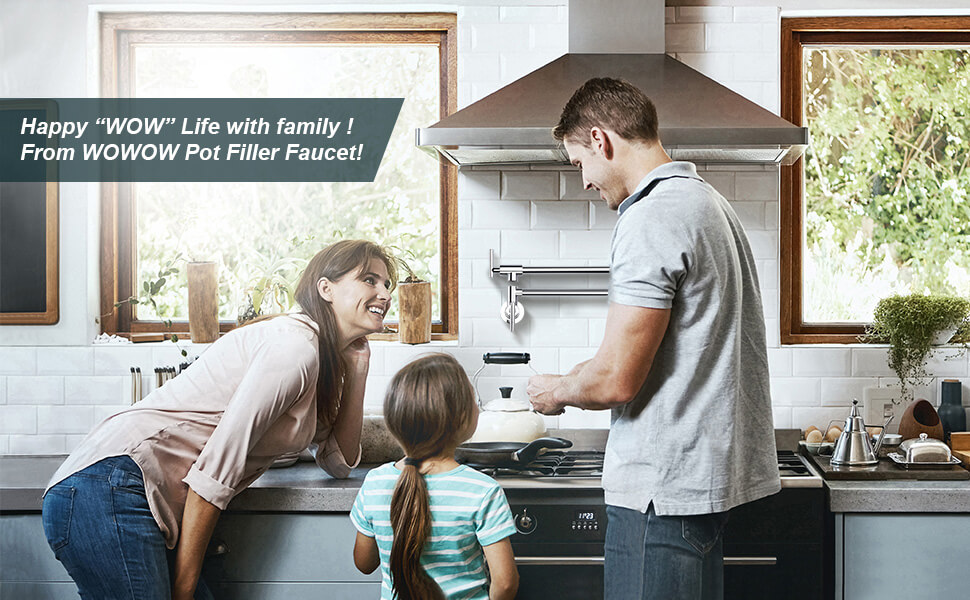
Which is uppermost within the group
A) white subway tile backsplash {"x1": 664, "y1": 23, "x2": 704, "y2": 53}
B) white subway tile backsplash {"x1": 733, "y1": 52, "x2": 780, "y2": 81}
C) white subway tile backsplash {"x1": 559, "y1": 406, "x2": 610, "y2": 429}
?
white subway tile backsplash {"x1": 664, "y1": 23, "x2": 704, "y2": 53}

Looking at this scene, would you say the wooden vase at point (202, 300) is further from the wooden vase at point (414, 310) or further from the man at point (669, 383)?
the man at point (669, 383)

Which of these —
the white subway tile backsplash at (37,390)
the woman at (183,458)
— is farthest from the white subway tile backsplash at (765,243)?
the white subway tile backsplash at (37,390)

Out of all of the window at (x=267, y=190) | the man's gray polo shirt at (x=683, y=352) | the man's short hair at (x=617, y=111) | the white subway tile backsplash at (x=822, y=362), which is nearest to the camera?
the man's gray polo shirt at (x=683, y=352)

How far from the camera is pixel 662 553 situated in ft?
5.11

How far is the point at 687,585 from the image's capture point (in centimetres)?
157

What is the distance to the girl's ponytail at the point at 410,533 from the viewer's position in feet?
5.57

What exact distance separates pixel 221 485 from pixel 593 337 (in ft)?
4.30

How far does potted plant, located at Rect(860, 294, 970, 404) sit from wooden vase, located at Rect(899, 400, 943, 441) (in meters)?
0.15

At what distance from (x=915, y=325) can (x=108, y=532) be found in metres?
2.30

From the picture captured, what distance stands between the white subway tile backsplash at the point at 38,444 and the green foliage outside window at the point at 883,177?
248 centimetres

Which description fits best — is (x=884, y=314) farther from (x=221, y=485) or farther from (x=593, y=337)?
(x=221, y=485)

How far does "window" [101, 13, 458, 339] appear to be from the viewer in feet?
9.63

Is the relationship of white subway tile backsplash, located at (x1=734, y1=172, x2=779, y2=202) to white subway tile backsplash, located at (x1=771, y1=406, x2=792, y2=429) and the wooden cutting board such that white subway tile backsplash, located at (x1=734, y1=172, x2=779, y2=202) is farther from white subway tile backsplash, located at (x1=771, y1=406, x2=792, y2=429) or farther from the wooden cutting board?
the wooden cutting board

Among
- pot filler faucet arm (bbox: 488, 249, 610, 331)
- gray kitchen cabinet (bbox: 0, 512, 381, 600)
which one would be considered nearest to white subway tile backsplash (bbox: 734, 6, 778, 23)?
pot filler faucet arm (bbox: 488, 249, 610, 331)
